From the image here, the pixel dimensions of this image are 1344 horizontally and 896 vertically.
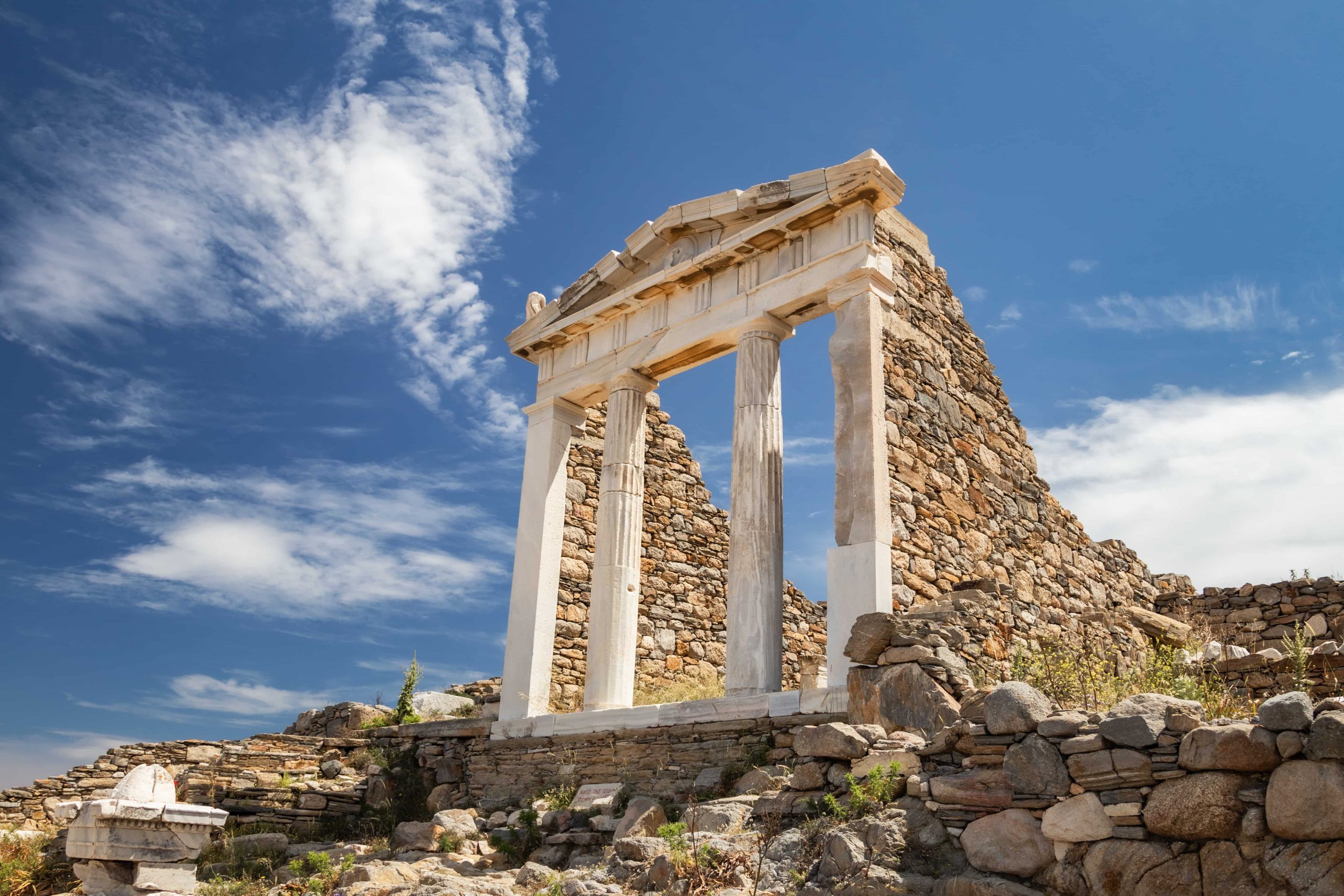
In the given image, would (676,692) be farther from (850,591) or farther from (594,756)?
(850,591)

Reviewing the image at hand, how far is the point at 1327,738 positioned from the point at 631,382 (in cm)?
844

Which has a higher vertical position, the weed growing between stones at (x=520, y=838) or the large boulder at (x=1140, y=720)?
the large boulder at (x=1140, y=720)

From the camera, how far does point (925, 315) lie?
1173cm

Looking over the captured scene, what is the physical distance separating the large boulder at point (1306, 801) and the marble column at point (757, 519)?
16.7 ft

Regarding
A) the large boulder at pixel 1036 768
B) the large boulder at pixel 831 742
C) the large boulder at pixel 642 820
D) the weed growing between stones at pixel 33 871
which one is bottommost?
the weed growing between stones at pixel 33 871

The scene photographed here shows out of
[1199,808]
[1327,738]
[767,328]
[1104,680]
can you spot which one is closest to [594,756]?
[767,328]

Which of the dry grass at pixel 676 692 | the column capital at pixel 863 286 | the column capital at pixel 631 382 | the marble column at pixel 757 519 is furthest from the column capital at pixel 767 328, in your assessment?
the dry grass at pixel 676 692

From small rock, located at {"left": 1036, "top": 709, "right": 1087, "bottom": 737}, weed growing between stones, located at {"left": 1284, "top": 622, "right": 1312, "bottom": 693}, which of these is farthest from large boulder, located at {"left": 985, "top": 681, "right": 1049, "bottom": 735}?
weed growing between stones, located at {"left": 1284, "top": 622, "right": 1312, "bottom": 693}

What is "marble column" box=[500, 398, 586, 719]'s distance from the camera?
12.2 metres

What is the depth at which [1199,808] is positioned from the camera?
5434 millimetres

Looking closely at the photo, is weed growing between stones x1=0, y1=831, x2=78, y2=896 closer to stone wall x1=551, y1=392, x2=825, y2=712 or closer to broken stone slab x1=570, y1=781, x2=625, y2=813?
broken stone slab x1=570, y1=781, x2=625, y2=813

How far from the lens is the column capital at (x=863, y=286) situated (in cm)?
1038

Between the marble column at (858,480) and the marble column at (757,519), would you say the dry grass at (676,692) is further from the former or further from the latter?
the marble column at (858,480)

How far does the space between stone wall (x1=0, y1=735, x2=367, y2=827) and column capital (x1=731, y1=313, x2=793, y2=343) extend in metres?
6.71
